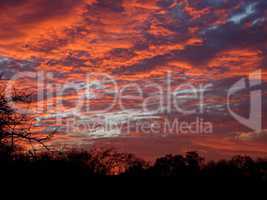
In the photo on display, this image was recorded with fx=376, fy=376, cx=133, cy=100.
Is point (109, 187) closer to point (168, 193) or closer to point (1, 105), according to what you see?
point (168, 193)

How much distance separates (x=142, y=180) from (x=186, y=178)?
5.39 feet

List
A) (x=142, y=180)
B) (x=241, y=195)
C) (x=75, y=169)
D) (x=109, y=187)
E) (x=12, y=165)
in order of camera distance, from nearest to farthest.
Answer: (x=241, y=195)
(x=109, y=187)
(x=142, y=180)
(x=12, y=165)
(x=75, y=169)

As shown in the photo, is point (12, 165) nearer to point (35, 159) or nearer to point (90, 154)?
point (35, 159)

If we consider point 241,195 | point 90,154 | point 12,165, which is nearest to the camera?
point 241,195

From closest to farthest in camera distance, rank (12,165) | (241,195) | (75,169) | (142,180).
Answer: (241,195) → (142,180) → (12,165) → (75,169)

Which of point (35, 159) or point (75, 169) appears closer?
point (35, 159)

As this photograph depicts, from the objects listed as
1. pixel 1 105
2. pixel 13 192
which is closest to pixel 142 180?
pixel 13 192

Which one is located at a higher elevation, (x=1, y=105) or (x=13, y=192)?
(x=1, y=105)

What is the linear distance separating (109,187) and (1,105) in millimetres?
5985

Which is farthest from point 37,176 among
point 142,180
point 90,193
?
point 142,180

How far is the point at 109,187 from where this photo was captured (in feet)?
42.7

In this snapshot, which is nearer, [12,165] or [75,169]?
[12,165]

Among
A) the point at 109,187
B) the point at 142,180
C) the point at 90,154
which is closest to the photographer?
the point at 109,187

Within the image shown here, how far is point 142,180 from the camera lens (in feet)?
45.5
